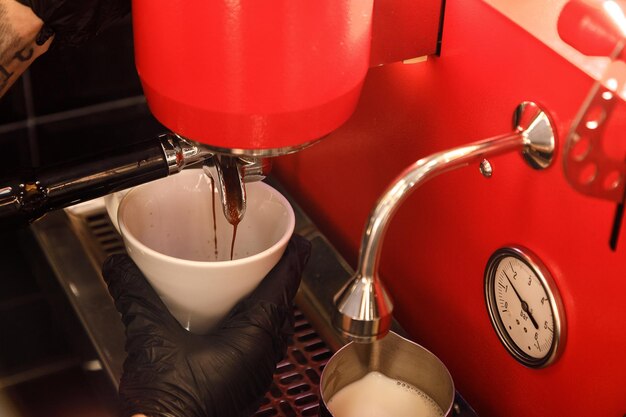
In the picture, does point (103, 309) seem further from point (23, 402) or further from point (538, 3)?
point (538, 3)

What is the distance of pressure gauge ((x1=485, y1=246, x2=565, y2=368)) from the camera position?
762 millimetres

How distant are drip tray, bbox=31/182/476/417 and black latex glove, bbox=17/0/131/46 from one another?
0.99 feet

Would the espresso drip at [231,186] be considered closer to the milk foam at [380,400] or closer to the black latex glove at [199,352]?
the black latex glove at [199,352]

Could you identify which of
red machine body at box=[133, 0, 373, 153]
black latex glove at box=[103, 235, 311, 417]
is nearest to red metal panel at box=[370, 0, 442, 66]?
red machine body at box=[133, 0, 373, 153]

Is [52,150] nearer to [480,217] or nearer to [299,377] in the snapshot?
[299,377]

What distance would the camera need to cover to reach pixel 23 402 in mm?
969

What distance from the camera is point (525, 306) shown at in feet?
2.61

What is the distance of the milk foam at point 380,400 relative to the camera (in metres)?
0.87

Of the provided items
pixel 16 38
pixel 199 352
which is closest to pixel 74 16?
pixel 16 38

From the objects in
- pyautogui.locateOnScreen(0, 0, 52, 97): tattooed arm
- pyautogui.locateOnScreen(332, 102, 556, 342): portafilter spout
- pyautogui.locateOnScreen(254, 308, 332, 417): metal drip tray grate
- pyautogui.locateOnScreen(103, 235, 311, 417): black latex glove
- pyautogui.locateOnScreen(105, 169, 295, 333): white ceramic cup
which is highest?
pyautogui.locateOnScreen(0, 0, 52, 97): tattooed arm

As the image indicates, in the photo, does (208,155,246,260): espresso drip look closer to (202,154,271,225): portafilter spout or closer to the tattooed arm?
(202,154,271,225): portafilter spout

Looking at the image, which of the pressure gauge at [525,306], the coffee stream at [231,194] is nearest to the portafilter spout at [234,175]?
the coffee stream at [231,194]

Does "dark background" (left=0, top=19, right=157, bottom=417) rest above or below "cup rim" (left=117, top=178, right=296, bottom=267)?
below

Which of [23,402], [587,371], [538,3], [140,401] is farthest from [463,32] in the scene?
[23,402]
